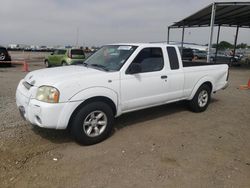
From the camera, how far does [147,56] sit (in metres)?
4.68

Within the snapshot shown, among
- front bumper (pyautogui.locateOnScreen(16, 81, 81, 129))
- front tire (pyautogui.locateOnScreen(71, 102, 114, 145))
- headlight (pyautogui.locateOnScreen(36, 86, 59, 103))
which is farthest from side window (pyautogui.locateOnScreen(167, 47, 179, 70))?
headlight (pyautogui.locateOnScreen(36, 86, 59, 103))

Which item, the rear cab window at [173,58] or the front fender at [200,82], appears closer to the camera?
the rear cab window at [173,58]

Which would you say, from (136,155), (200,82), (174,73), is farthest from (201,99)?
(136,155)

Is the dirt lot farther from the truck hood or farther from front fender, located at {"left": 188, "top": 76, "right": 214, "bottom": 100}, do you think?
the truck hood

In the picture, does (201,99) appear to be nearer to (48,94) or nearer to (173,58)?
(173,58)

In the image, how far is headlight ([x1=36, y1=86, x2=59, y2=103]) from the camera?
3.47 metres

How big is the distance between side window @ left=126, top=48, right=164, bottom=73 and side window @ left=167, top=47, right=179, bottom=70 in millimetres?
255

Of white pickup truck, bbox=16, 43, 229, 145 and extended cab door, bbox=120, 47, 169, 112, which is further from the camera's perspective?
extended cab door, bbox=120, 47, 169, 112

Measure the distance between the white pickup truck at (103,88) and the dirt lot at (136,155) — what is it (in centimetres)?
46

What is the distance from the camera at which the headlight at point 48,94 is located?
11.4 ft

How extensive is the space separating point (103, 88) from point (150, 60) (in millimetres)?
1364

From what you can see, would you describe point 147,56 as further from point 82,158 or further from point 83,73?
point 82,158

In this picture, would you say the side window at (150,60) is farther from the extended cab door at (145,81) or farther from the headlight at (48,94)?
the headlight at (48,94)

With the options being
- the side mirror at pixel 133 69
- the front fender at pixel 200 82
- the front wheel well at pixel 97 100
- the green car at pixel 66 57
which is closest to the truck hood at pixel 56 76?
the front wheel well at pixel 97 100
